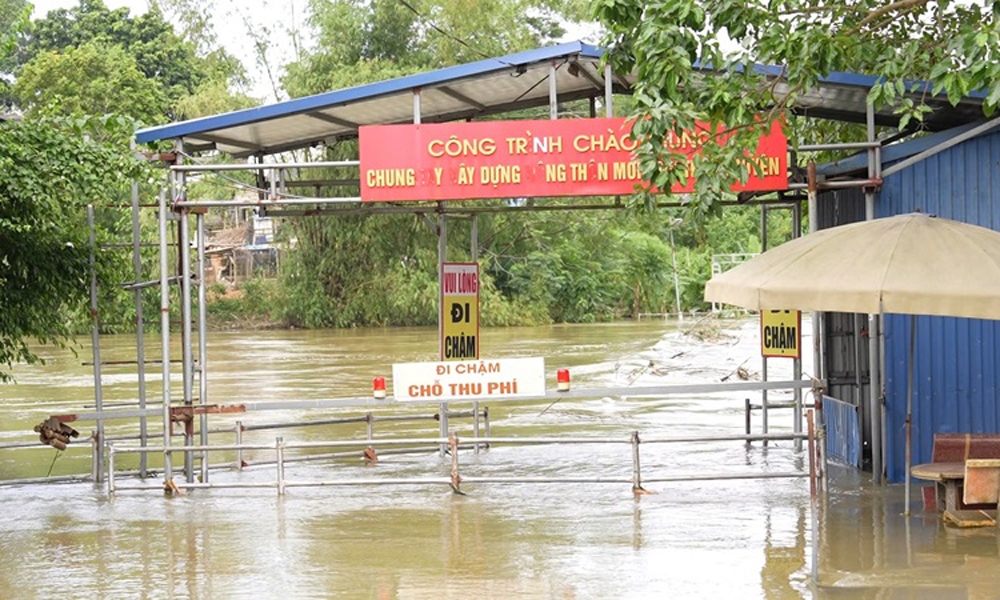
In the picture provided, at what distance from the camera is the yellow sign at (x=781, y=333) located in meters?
14.6

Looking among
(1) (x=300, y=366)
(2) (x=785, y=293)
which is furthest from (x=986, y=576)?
(1) (x=300, y=366)

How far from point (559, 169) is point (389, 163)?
162 cm

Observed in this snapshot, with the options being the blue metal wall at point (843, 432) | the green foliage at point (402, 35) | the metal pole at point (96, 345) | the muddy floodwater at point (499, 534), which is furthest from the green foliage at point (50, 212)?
the green foliage at point (402, 35)

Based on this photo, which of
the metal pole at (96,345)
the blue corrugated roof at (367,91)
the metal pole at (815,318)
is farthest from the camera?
the metal pole at (96,345)

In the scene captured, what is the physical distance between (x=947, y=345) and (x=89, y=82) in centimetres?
4407

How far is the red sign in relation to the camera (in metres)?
12.7

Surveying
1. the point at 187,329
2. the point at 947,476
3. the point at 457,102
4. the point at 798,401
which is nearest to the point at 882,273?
the point at 947,476

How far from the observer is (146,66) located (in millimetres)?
64812

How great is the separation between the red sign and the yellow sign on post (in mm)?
2477

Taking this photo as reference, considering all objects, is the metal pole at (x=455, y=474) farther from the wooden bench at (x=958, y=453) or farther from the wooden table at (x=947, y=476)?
the wooden bench at (x=958, y=453)

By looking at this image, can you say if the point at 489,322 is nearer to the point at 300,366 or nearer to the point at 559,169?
the point at 300,366

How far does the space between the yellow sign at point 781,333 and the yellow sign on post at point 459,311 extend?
324 cm

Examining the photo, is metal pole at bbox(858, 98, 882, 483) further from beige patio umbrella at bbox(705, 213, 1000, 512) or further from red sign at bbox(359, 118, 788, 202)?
beige patio umbrella at bbox(705, 213, 1000, 512)

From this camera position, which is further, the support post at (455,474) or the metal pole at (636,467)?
the support post at (455,474)
